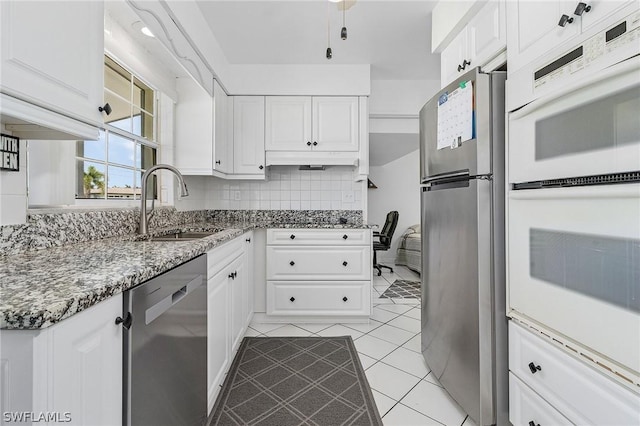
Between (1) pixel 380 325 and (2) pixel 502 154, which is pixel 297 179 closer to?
(1) pixel 380 325

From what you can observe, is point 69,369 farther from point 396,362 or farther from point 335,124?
point 335,124

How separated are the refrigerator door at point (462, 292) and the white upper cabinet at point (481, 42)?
65 centimetres

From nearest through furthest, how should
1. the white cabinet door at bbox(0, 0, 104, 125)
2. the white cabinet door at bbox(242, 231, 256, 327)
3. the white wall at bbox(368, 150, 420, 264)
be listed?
the white cabinet door at bbox(0, 0, 104, 125) → the white cabinet door at bbox(242, 231, 256, 327) → the white wall at bbox(368, 150, 420, 264)

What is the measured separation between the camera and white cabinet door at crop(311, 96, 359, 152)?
2.96 m

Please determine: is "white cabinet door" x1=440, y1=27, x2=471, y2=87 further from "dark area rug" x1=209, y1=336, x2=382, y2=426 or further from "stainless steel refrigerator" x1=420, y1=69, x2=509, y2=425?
"dark area rug" x1=209, y1=336, x2=382, y2=426

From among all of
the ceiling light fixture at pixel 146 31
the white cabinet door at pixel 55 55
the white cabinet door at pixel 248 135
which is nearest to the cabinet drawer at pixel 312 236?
the white cabinet door at pixel 248 135

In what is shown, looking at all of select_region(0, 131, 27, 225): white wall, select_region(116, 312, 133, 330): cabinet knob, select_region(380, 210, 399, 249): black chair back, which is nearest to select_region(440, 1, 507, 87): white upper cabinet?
select_region(116, 312, 133, 330): cabinet knob

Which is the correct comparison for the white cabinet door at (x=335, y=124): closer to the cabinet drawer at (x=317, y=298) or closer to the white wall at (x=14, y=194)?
the cabinet drawer at (x=317, y=298)

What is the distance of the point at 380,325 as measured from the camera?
8.86ft

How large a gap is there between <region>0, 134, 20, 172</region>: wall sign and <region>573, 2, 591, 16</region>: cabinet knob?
1.99 metres

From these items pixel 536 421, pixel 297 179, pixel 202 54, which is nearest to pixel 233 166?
pixel 297 179

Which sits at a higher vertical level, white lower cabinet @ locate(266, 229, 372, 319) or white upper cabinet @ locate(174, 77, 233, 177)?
white upper cabinet @ locate(174, 77, 233, 177)

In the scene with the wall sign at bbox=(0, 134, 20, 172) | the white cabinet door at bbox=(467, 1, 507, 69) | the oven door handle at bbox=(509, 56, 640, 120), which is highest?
the white cabinet door at bbox=(467, 1, 507, 69)

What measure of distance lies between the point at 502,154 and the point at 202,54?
7.14ft
